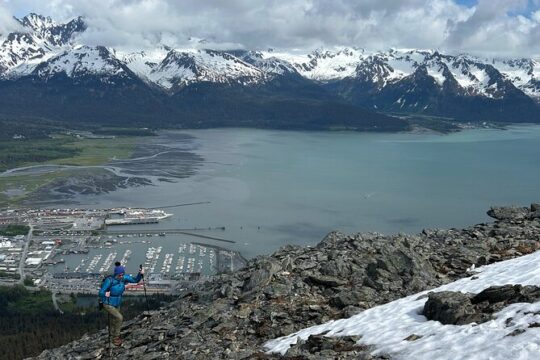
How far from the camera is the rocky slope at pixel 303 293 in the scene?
11242 mm

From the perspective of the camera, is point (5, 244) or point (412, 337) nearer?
point (412, 337)

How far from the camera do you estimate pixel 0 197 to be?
328ft

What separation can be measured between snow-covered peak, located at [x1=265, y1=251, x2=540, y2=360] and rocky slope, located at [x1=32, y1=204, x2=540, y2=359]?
494mm

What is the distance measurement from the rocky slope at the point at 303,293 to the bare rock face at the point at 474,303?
5.18 ft

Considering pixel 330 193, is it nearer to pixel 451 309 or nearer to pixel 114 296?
pixel 114 296

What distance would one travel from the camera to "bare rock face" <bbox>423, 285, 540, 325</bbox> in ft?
30.9

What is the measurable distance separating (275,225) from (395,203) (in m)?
20.8

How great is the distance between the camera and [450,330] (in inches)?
360

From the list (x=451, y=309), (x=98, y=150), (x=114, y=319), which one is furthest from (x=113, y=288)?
(x=98, y=150)

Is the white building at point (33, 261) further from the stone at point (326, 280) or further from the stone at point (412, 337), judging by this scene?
the stone at point (412, 337)

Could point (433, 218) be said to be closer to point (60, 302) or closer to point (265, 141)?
point (60, 302)

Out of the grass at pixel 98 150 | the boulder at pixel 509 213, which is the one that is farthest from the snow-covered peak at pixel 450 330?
the grass at pixel 98 150

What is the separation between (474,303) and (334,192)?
8658cm

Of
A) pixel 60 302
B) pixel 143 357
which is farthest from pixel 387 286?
pixel 60 302
